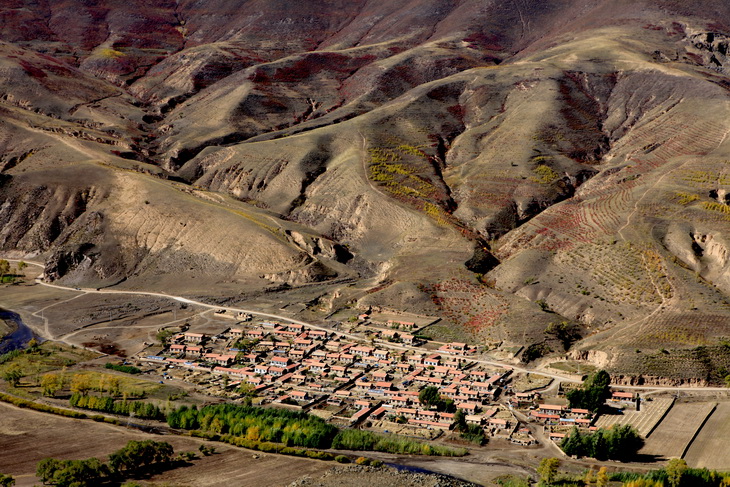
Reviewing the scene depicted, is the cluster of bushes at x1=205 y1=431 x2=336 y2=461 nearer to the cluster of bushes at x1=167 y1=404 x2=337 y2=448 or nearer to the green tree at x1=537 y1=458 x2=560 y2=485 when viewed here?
the cluster of bushes at x1=167 y1=404 x2=337 y2=448

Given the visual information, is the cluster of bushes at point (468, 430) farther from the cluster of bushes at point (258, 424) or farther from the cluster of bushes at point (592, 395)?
the cluster of bushes at point (258, 424)

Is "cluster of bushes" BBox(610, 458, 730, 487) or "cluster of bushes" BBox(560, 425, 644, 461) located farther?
"cluster of bushes" BBox(560, 425, 644, 461)

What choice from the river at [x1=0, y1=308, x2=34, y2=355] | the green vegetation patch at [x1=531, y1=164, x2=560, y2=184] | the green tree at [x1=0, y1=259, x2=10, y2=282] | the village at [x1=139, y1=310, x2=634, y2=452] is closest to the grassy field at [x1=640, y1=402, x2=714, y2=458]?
the village at [x1=139, y1=310, x2=634, y2=452]

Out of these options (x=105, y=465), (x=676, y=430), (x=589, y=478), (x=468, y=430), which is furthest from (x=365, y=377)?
(x=105, y=465)

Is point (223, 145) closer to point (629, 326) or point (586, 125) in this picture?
point (586, 125)

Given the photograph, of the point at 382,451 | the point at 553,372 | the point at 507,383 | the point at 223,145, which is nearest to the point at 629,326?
the point at 553,372

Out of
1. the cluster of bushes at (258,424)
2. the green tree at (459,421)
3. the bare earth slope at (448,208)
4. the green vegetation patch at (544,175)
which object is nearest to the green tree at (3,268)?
the bare earth slope at (448,208)

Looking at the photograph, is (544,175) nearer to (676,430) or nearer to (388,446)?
(676,430)
